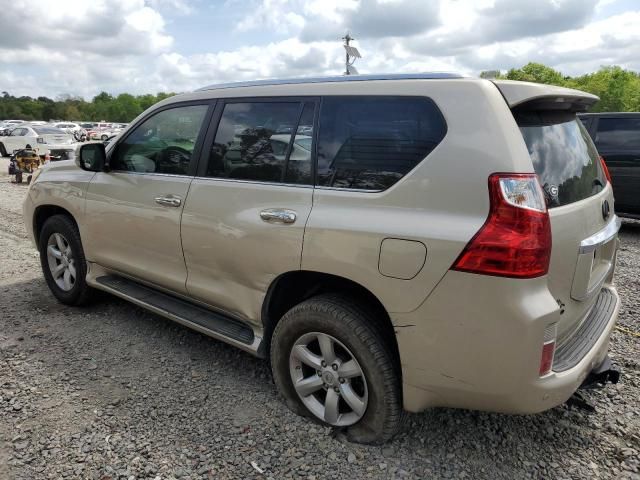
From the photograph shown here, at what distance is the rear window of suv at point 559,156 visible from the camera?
2.20 m

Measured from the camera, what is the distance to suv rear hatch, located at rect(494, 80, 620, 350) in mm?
2166

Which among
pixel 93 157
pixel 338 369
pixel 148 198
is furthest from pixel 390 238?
pixel 93 157

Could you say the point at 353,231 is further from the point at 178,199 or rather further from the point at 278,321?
the point at 178,199

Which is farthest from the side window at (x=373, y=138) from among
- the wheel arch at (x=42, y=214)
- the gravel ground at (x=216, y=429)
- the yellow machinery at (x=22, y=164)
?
the yellow machinery at (x=22, y=164)

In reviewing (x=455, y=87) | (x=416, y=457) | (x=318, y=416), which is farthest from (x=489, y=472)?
(x=455, y=87)

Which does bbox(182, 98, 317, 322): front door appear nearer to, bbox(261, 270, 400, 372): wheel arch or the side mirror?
bbox(261, 270, 400, 372): wheel arch

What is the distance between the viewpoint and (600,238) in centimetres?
248

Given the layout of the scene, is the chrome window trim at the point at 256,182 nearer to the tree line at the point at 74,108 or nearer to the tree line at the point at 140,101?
the tree line at the point at 140,101

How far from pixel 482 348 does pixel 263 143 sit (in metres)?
1.66

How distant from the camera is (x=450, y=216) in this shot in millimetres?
2096

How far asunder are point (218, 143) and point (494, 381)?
2099 mm

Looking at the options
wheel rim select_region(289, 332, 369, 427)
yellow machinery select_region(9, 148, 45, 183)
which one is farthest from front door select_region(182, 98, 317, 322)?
yellow machinery select_region(9, 148, 45, 183)

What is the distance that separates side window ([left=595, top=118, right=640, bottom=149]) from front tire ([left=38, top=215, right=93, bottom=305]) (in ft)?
25.1

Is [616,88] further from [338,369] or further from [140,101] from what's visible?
[140,101]
